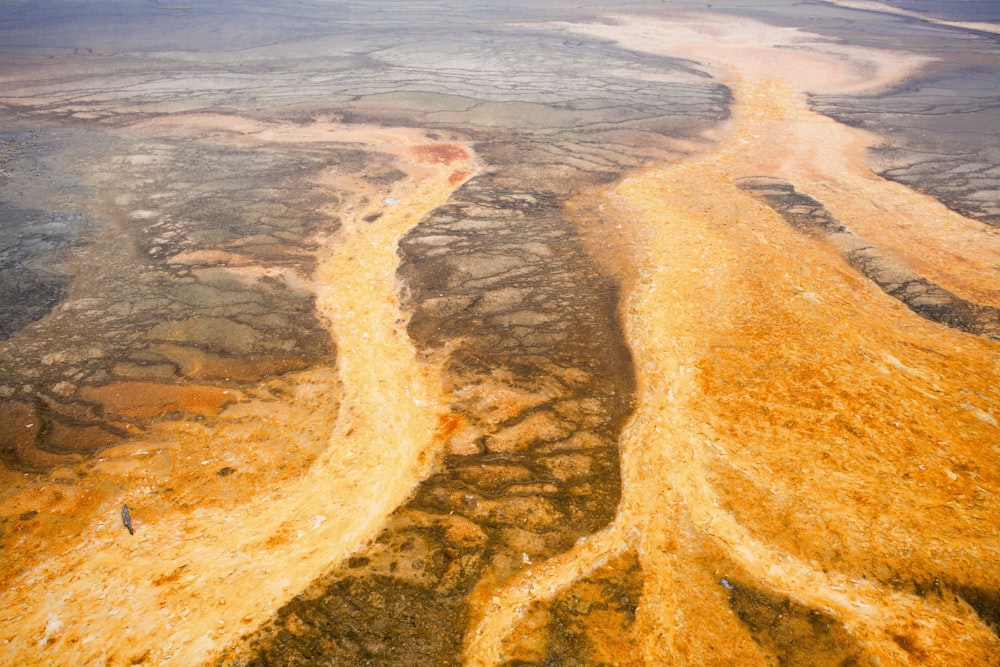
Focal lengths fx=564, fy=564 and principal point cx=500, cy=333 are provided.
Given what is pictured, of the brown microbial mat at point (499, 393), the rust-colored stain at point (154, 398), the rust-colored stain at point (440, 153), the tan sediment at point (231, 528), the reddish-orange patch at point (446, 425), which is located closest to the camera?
the tan sediment at point (231, 528)

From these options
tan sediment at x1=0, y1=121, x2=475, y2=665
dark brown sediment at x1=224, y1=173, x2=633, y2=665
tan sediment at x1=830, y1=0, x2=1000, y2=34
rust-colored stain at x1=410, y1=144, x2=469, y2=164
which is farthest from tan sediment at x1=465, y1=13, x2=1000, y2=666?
tan sediment at x1=830, y1=0, x2=1000, y2=34

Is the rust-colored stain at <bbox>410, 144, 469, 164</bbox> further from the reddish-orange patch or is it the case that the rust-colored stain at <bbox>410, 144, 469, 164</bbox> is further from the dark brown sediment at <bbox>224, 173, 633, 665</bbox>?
the reddish-orange patch

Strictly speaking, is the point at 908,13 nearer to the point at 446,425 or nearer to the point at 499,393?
the point at 499,393

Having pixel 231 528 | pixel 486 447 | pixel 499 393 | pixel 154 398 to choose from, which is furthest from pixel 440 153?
pixel 231 528

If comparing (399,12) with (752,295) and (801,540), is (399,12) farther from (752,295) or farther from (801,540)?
(801,540)

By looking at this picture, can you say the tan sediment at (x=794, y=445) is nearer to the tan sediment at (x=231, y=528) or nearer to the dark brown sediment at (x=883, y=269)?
the dark brown sediment at (x=883, y=269)

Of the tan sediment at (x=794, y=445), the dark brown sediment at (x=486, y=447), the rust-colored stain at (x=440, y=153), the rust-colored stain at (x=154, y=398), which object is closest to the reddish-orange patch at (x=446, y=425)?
the dark brown sediment at (x=486, y=447)
